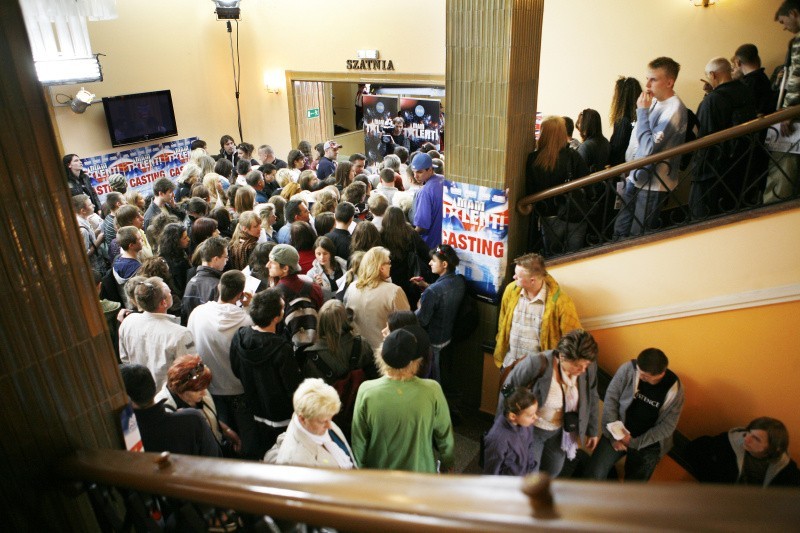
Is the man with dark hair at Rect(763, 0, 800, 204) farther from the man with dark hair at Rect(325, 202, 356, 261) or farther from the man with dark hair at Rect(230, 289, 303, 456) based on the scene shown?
the man with dark hair at Rect(230, 289, 303, 456)

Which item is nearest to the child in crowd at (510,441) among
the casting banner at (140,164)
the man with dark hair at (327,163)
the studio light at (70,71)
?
the man with dark hair at (327,163)

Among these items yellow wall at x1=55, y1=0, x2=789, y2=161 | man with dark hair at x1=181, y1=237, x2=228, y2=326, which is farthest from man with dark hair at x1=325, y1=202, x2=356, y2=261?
yellow wall at x1=55, y1=0, x2=789, y2=161

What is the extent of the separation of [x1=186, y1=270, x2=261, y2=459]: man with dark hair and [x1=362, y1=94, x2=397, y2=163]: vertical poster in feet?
28.0

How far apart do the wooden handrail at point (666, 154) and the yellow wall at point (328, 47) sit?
3160 mm

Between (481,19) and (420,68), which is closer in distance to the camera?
(481,19)

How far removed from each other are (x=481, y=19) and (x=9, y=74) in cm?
362

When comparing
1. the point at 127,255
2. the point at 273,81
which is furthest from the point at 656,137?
the point at 273,81

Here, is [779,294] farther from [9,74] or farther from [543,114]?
[543,114]

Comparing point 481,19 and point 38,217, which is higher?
point 481,19

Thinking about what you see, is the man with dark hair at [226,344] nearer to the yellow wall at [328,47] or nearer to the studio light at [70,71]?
the studio light at [70,71]

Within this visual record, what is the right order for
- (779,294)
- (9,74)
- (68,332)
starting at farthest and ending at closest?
1. (779,294)
2. (68,332)
3. (9,74)

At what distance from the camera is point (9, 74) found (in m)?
1.16

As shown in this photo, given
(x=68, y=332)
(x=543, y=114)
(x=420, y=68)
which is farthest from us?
(x=420, y=68)

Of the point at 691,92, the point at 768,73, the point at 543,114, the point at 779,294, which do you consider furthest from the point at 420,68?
the point at 779,294
